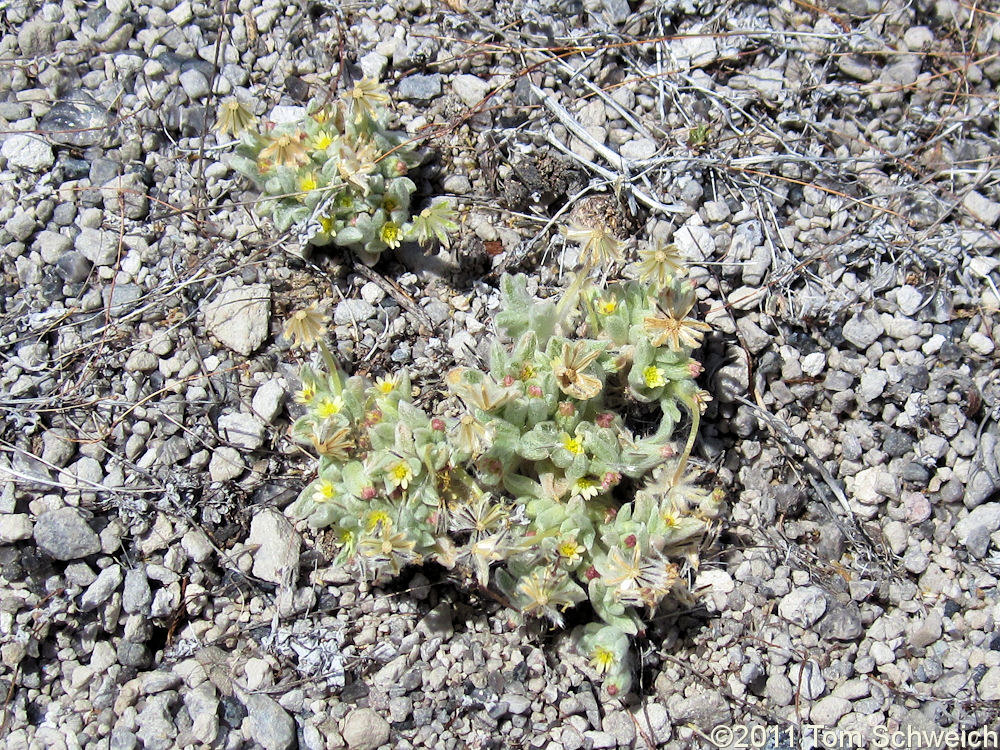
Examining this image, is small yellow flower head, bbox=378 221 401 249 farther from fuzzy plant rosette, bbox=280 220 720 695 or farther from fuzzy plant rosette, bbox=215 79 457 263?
fuzzy plant rosette, bbox=280 220 720 695

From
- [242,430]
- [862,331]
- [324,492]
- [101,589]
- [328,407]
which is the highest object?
[862,331]

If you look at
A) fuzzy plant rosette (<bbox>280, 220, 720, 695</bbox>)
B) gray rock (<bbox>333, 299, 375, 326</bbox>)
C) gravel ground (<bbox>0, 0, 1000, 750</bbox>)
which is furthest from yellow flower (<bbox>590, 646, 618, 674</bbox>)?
gray rock (<bbox>333, 299, 375, 326</bbox>)

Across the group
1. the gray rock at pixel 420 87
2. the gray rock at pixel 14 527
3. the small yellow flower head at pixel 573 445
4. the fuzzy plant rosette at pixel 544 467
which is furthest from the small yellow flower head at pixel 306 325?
the gray rock at pixel 420 87


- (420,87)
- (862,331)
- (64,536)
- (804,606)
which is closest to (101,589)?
(64,536)

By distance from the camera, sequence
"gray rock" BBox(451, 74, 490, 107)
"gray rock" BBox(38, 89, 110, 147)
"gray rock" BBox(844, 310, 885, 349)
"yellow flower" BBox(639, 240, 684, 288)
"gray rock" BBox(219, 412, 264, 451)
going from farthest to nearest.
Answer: "gray rock" BBox(451, 74, 490, 107) < "gray rock" BBox(38, 89, 110, 147) < "gray rock" BBox(844, 310, 885, 349) < "gray rock" BBox(219, 412, 264, 451) < "yellow flower" BBox(639, 240, 684, 288)

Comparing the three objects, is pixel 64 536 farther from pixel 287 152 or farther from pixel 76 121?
pixel 76 121

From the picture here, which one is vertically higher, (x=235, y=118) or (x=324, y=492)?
(x=235, y=118)
